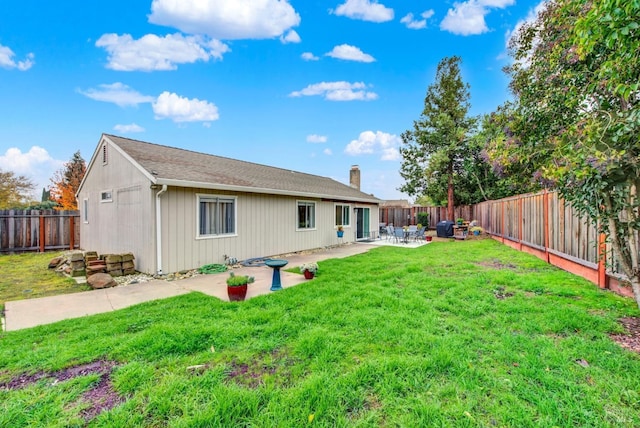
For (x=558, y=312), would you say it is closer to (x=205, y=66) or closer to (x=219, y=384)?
(x=219, y=384)

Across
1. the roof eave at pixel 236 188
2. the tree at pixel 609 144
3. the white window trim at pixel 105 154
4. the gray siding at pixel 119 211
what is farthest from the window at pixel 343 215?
the tree at pixel 609 144

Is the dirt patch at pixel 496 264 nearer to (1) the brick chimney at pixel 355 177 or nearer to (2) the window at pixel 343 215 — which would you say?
(2) the window at pixel 343 215

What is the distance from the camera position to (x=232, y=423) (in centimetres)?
192

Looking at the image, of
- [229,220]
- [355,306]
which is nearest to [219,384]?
[355,306]

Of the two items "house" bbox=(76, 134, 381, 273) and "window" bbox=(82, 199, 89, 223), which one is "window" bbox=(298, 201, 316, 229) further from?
"window" bbox=(82, 199, 89, 223)

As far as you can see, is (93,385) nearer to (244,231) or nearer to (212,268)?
(212,268)

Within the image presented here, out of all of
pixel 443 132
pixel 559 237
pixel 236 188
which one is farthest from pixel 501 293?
pixel 443 132

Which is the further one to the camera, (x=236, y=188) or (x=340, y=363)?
(x=236, y=188)

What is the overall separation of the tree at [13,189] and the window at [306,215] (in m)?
22.7

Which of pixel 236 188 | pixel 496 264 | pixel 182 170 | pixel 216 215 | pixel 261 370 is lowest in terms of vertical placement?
pixel 261 370

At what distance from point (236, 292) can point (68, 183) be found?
30.5m

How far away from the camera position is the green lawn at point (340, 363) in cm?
200

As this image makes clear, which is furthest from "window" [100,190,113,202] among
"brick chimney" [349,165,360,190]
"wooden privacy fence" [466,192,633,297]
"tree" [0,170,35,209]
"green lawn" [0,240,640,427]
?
"tree" [0,170,35,209]

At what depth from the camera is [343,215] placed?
13586 millimetres
